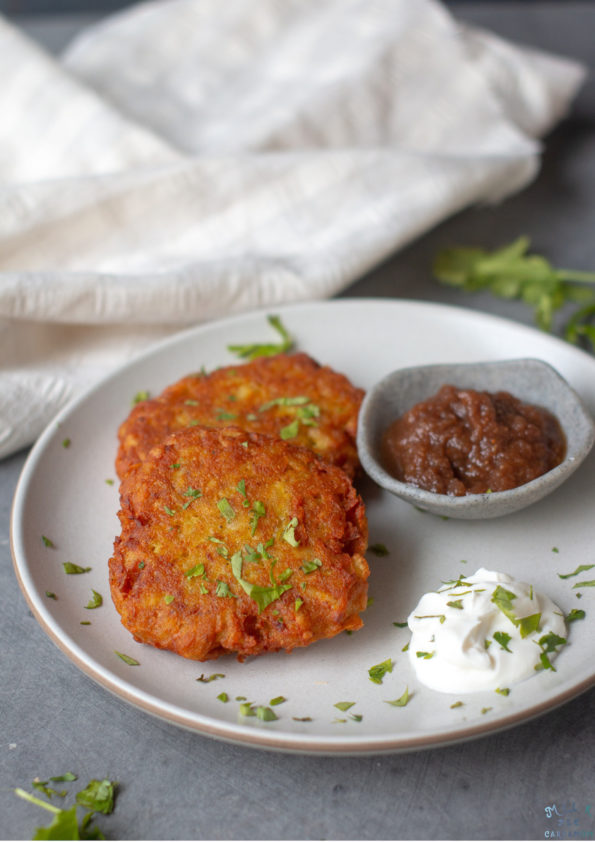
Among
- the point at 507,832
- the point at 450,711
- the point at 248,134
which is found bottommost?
the point at 507,832

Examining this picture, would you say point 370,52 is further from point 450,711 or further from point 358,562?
A: point 450,711

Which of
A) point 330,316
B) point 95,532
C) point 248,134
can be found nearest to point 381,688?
point 95,532

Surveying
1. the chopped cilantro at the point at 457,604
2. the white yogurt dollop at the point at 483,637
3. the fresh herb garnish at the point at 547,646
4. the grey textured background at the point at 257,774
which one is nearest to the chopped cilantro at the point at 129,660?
the grey textured background at the point at 257,774

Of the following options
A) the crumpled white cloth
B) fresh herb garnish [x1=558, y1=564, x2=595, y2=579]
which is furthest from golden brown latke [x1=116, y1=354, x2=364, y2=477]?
fresh herb garnish [x1=558, y1=564, x2=595, y2=579]

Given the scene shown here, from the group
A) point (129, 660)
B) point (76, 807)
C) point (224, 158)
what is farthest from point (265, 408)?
point (224, 158)

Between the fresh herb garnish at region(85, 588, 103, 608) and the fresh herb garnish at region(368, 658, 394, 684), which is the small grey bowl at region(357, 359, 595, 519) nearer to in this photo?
the fresh herb garnish at region(368, 658, 394, 684)

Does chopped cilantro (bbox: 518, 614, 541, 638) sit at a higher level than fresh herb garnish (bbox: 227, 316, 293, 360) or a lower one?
higher
